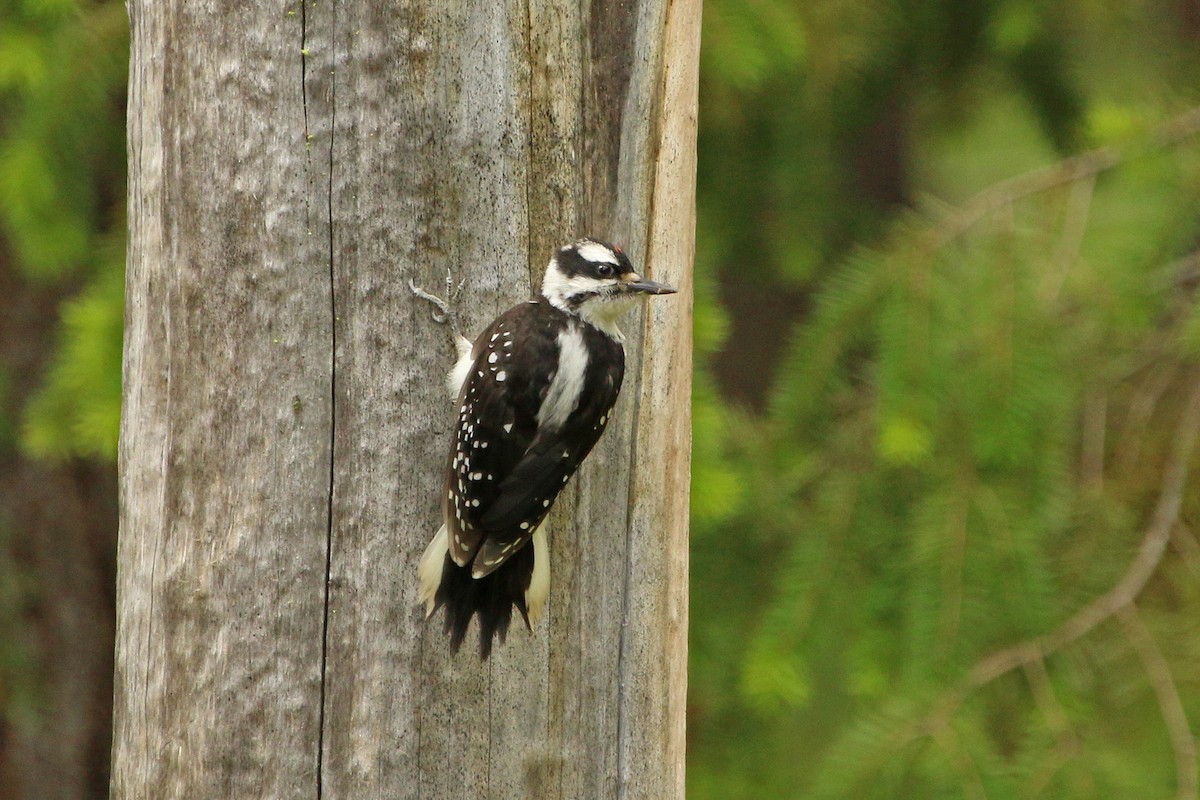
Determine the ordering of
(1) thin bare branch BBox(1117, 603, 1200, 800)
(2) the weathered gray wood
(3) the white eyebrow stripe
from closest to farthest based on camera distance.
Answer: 1. (2) the weathered gray wood
2. (3) the white eyebrow stripe
3. (1) thin bare branch BBox(1117, 603, 1200, 800)

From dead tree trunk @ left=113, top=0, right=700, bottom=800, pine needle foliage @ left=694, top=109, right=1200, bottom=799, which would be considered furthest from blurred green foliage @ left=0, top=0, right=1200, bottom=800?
dead tree trunk @ left=113, top=0, right=700, bottom=800

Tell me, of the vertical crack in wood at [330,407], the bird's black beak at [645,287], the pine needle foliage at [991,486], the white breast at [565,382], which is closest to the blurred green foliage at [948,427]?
the pine needle foliage at [991,486]

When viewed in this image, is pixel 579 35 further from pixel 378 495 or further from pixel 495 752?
pixel 495 752

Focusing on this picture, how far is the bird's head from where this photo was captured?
242cm

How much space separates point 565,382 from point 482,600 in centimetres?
47

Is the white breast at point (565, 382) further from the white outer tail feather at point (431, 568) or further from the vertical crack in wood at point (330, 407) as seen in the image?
the vertical crack in wood at point (330, 407)

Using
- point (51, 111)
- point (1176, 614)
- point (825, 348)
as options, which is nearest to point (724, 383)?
point (825, 348)

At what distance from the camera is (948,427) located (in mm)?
3676

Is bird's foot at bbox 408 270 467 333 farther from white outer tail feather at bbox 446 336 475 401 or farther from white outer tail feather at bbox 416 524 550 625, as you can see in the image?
white outer tail feather at bbox 416 524 550 625

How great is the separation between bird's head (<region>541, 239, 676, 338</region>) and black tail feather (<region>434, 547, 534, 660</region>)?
508mm

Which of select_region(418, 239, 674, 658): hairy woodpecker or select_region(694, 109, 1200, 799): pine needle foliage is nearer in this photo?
select_region(418, 239, 674, 658): hairy woodpecker

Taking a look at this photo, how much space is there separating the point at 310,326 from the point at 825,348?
1877 millimetres

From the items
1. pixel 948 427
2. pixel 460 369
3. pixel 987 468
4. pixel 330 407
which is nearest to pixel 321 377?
pixel 330 407

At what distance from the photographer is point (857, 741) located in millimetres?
3662
